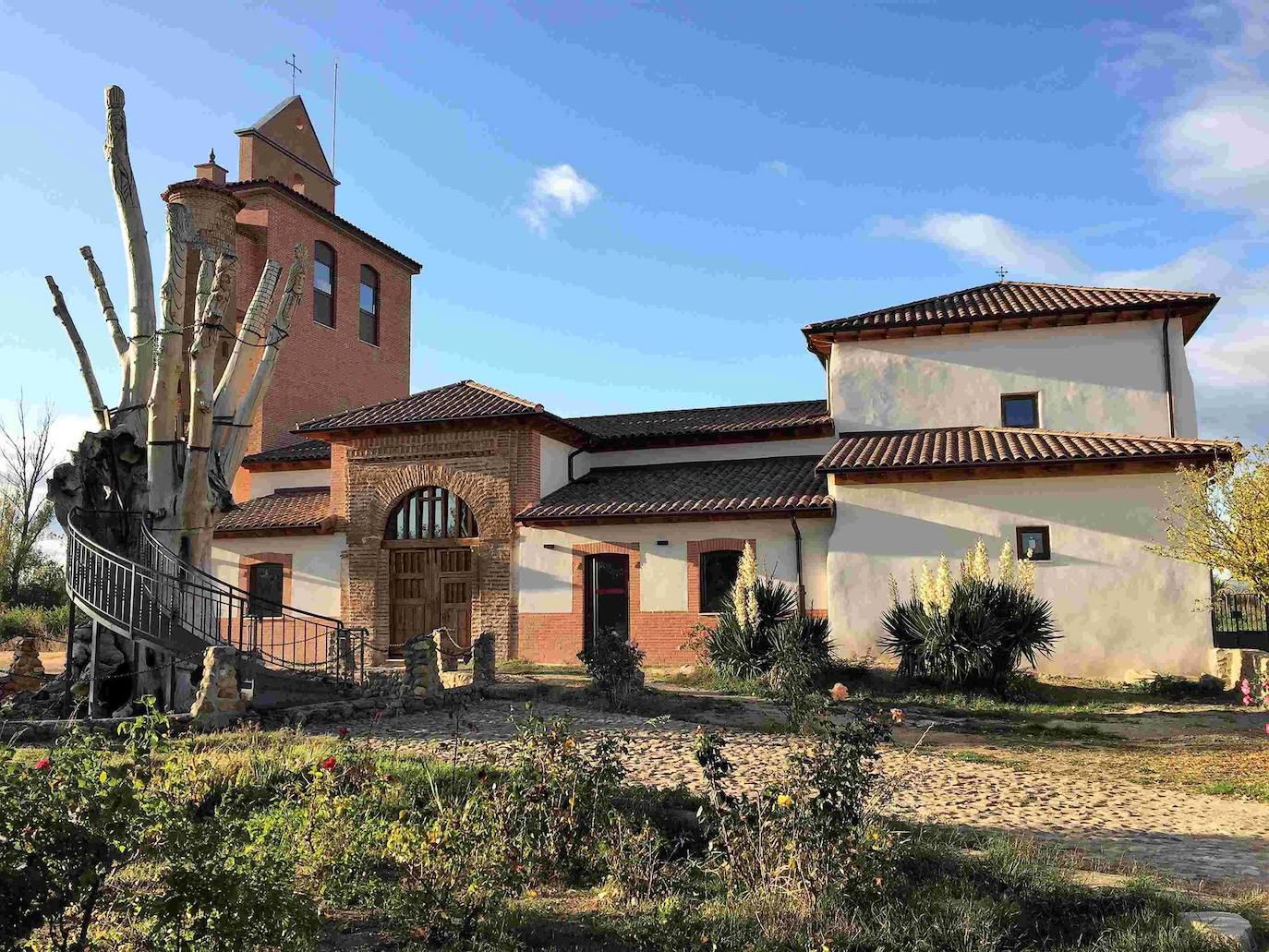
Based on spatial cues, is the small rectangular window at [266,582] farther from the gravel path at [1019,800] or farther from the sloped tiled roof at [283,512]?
the gravel path at [1019,800]

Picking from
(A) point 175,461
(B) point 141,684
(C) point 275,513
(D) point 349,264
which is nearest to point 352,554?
(C) point 275,513

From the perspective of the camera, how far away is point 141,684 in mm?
13016

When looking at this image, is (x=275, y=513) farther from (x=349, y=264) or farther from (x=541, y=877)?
(x=541, y=877)

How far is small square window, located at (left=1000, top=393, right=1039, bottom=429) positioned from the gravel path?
11172mm

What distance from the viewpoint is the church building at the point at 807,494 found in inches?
719

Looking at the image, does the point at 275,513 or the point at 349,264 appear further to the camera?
the point at 349,264

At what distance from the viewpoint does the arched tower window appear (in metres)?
22.3

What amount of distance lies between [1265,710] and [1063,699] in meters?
2.78

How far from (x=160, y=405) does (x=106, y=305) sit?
234 cm

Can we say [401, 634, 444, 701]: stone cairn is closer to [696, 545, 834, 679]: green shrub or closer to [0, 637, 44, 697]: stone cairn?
[696, 545, 834, 679]: green shrub

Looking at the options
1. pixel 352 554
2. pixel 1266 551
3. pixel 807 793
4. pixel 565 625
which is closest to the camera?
pixel 807 793

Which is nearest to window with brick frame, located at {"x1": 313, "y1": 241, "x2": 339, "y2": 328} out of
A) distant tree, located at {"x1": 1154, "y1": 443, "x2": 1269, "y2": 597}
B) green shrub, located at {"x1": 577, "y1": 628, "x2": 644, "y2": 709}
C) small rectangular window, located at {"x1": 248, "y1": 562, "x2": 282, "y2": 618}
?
small rectangular window, located at {"x1": 248, "y1": 562, "x2": 282, "y2": 618}

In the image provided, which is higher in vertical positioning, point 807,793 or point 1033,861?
point 807,793

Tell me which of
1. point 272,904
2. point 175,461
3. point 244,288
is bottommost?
point 272,904
